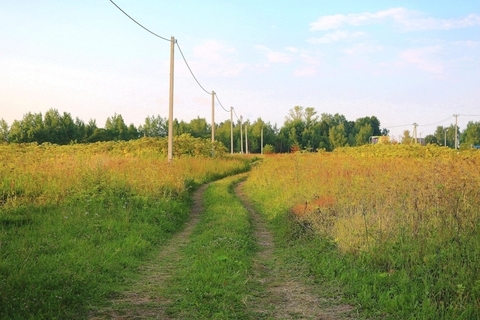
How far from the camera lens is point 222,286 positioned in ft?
19.9

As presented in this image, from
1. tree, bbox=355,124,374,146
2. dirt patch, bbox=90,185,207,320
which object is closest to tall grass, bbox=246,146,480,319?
dirt patch, bbox=90,185,207,320

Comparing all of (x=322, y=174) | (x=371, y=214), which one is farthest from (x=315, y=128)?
(x=371, y=214)

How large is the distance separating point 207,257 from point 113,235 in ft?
8.45

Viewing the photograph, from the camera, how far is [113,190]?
12500 mm

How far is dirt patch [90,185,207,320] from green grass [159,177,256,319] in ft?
0.54

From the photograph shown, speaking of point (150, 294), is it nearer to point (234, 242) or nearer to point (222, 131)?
point (234, 242)

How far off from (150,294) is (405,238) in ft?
13.5

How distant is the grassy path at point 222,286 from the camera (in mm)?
5258

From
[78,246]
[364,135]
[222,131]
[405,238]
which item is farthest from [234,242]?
[364,135]

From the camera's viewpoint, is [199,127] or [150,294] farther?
[199,127]

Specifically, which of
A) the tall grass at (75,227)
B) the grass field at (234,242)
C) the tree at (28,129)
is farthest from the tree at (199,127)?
the grass field at (234,242)

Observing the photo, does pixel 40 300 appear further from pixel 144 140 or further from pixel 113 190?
pixel 144 140

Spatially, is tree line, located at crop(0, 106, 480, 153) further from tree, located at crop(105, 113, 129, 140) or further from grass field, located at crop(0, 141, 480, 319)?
grass field, located at crop(0, 141, 480, 319)

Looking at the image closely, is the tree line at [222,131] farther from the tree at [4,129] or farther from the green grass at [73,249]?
the green grass at [73,249]
